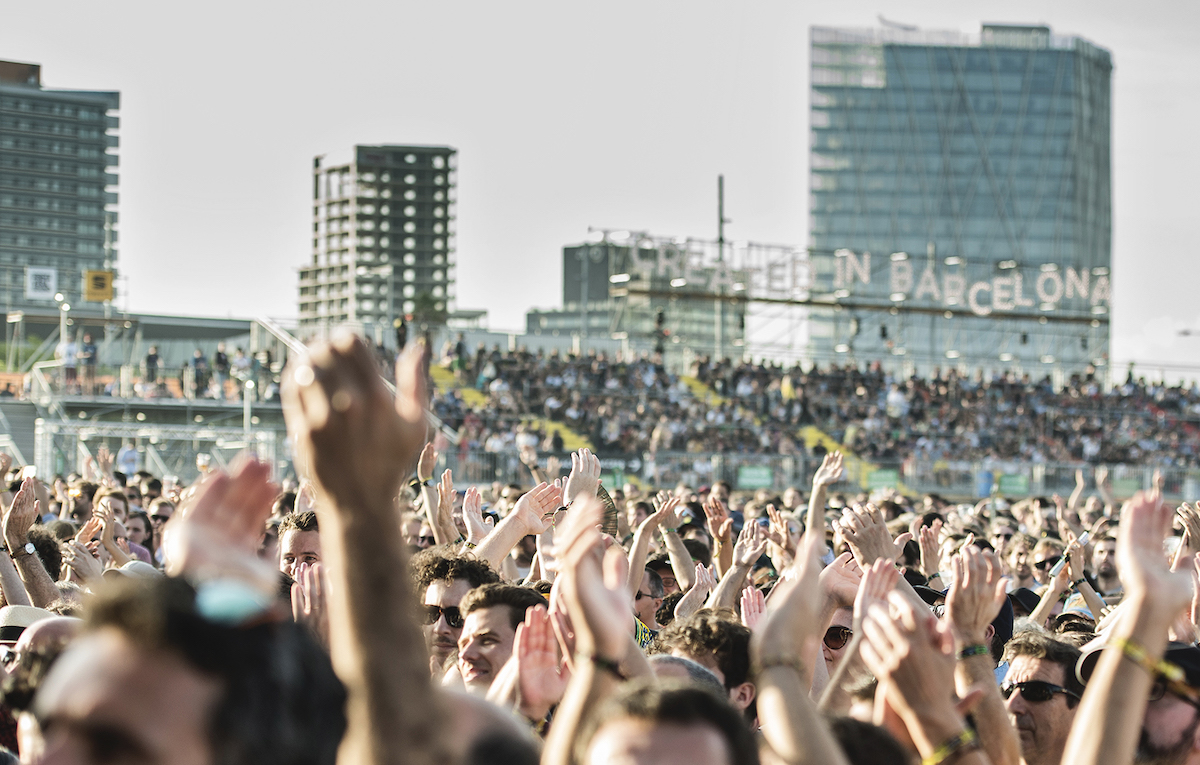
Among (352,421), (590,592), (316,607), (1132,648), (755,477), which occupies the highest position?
(352,421)

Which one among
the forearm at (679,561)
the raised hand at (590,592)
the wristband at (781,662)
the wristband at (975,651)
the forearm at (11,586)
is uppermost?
the raised hand at (590,592)

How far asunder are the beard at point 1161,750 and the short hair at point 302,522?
14.1 feet

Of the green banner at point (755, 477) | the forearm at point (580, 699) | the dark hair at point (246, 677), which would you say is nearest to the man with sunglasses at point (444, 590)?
the forearm at point (580, 699)

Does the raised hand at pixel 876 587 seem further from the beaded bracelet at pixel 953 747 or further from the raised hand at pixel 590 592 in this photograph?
the raised hand at pixel 590 592

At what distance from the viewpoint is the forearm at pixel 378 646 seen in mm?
1848

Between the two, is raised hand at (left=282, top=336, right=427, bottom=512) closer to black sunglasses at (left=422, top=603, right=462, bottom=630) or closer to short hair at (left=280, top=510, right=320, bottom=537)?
black sunglasses at (left=422, top=603, right=462, bottom=630)

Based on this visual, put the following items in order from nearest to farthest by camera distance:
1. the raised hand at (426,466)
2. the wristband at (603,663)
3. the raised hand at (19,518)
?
the wristband at (603,663) → the raised hand at (19,518) → the raised hand at (426,466)

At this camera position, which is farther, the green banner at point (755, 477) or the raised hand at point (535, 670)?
the green banner at point (755, 477)

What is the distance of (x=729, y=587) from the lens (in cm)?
606

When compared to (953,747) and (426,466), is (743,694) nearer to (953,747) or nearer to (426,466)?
(953,747)

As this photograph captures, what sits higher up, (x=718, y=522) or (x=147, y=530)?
(x=718, y=522)

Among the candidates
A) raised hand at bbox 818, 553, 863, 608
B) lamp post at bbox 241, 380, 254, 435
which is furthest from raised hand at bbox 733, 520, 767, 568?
lamp post at bbox 241, 380, 254, 435

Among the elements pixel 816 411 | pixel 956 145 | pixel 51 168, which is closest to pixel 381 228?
pixel 51 168

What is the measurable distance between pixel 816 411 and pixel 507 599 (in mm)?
36671
